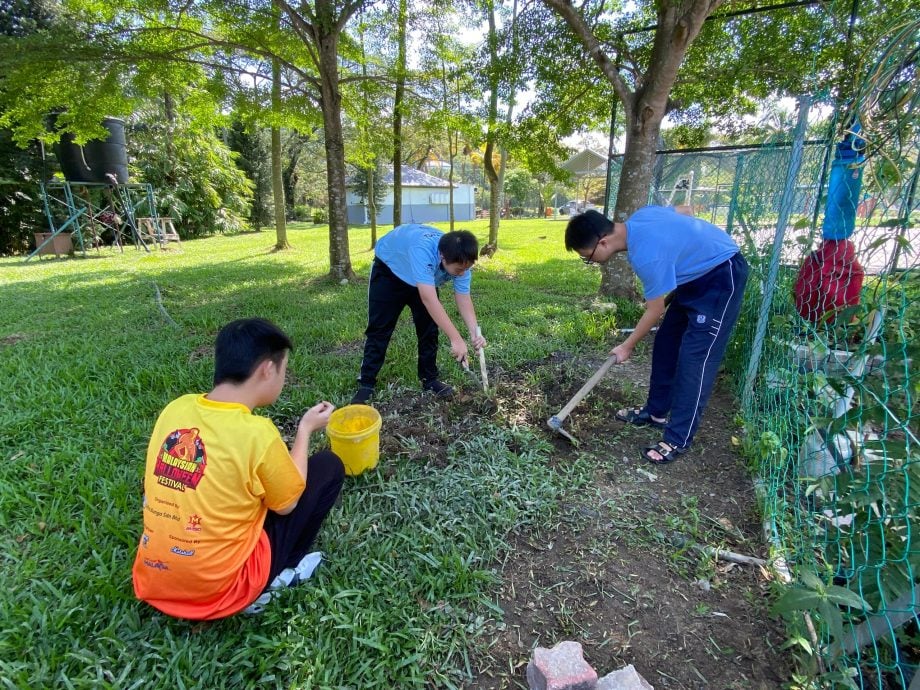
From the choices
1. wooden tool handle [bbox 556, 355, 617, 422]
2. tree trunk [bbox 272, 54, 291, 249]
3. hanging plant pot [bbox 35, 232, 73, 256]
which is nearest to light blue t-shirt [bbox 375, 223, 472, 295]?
wooden tool handle [bbox 556, 355, 617, 422]

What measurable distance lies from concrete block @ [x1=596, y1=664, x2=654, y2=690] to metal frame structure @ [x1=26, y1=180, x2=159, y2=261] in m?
13.6

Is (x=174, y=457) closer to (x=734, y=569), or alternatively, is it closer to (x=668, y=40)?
(x=734, y=569)

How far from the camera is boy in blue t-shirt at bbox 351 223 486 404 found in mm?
2658

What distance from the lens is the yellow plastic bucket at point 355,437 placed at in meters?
2.19

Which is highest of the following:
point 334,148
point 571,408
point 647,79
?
point 647,79

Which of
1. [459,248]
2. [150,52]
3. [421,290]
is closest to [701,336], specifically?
[459,248]

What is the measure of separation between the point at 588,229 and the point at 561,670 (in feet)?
6.14

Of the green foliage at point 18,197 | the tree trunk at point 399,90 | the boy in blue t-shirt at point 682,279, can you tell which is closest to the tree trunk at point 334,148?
the tree trunk at point 399,90

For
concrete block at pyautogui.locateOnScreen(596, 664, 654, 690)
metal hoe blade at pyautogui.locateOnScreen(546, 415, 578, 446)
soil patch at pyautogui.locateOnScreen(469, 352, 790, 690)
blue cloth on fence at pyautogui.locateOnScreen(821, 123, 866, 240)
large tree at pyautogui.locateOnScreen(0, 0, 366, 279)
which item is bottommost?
soil patch at pyautogui.locateOnScreen(469, 352, 790, 690)

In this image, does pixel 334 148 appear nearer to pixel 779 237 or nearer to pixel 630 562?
pixel 779 237

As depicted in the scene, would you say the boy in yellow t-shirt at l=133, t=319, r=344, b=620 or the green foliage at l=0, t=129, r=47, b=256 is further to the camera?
the green foliage at l=0, t=129, r=47, b=256

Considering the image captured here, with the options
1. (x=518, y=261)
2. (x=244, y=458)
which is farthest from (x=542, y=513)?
(x=518, y=261)

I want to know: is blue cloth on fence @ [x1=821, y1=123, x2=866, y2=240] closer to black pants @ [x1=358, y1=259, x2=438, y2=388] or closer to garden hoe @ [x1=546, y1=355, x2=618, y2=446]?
garden hoe @ [x1=546, y1=355, x2=618, y2=446]

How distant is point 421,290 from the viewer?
268 cm
